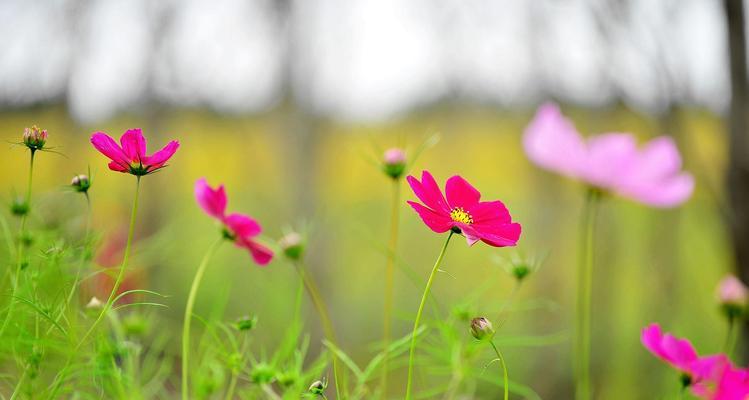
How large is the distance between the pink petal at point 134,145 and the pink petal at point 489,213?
14 cm

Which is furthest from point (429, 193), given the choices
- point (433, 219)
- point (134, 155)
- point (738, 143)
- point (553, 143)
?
point (738, 143)

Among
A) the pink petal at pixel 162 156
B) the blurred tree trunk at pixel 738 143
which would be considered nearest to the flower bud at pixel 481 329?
the pink petal at pixel 162 156

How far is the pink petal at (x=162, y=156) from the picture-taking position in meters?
0.27

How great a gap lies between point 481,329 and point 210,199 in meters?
0.14

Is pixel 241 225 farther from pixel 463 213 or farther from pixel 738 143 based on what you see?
pixel 738 143

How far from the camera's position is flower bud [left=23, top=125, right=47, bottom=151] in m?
0.27

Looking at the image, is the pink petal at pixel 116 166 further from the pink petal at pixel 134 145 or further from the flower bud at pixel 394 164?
the flower bud at pixel 394 164

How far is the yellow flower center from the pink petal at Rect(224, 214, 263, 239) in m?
0.09

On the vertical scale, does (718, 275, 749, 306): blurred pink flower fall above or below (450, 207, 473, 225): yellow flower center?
below

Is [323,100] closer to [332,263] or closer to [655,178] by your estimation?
[332,263]

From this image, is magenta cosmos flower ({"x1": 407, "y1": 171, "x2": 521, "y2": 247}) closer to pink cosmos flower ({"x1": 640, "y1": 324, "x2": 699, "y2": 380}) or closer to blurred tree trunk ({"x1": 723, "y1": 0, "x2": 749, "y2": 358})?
pink cosmos flower ({"x1": 640, "y1": 324, "x2": 699, "y2": 380})

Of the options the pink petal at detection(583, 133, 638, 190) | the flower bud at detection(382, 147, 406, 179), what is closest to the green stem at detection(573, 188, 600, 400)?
the pink petal at detection(583, 133, 638, 190)

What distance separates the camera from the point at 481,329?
0.27m

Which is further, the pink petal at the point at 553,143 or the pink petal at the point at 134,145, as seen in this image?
the pink petal at the point at 553,143
